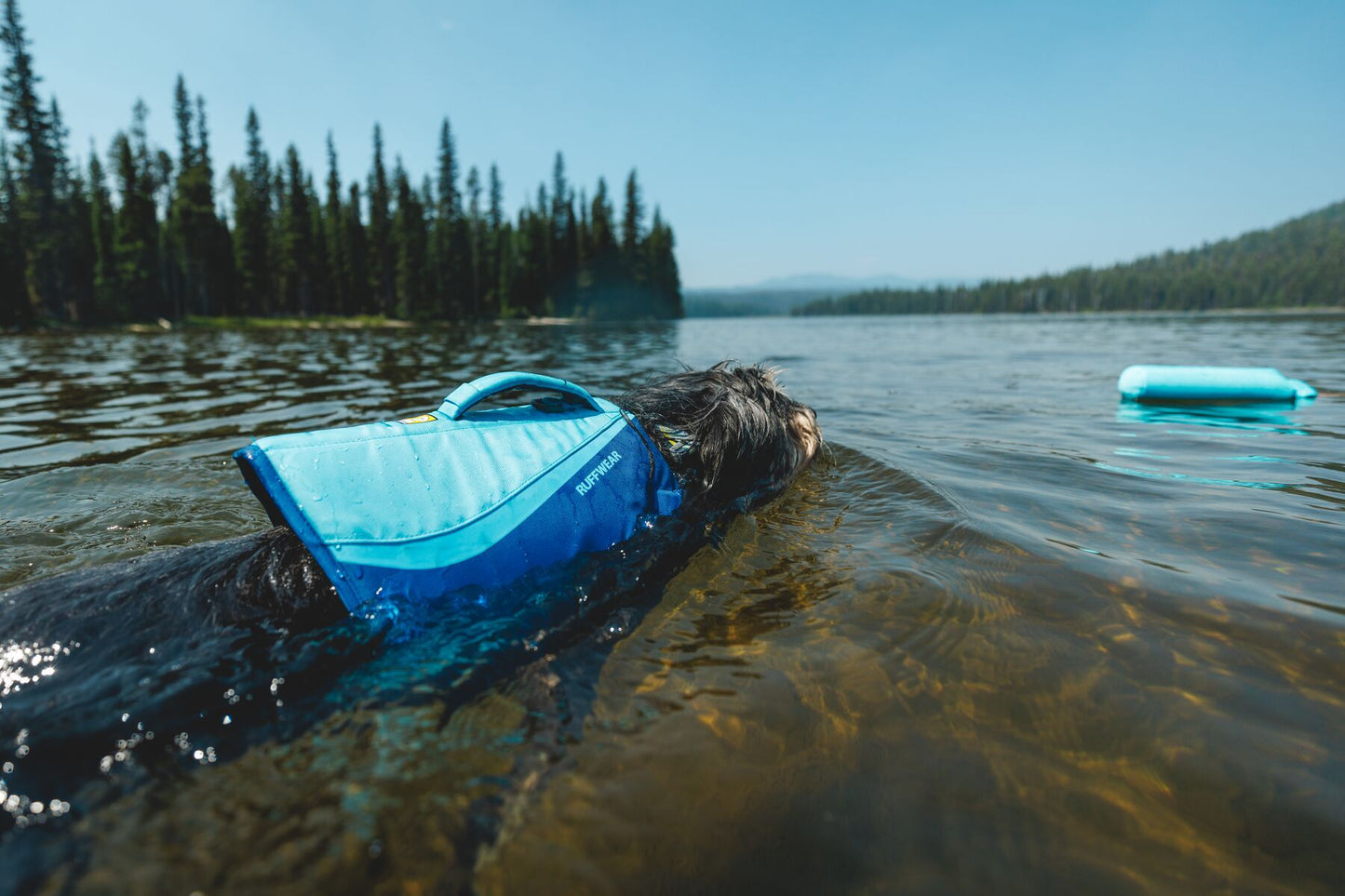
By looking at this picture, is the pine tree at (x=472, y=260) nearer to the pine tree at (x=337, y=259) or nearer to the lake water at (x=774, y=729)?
the pine tree at (x=337, y=259)

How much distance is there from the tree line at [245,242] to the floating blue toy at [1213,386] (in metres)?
50.9

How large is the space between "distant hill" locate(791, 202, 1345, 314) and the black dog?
535 feet

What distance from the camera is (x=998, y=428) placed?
7.27 m

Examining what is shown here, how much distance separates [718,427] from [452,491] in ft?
6.01

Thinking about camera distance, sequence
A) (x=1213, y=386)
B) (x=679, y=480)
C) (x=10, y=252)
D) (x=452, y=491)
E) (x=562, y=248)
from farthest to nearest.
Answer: (x=562, y=248), (x=10, y=252), (x=1213, y=386), (x=679, y=480), (x=452, y=491)

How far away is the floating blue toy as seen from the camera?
8391 millimetres

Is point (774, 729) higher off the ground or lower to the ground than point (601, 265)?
lower

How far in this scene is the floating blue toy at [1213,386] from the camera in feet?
27.5

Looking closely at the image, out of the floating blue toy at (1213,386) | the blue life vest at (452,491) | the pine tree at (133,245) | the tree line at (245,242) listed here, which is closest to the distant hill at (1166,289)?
the tree line at (245,242)

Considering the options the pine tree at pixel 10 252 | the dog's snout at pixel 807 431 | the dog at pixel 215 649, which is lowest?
the dog at pixel 215 649

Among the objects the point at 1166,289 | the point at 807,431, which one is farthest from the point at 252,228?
the point at 1166,289

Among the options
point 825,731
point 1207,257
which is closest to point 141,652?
point 825,731

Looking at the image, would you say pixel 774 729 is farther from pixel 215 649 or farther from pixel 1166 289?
pixel 1166 289

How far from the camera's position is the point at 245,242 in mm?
50750
